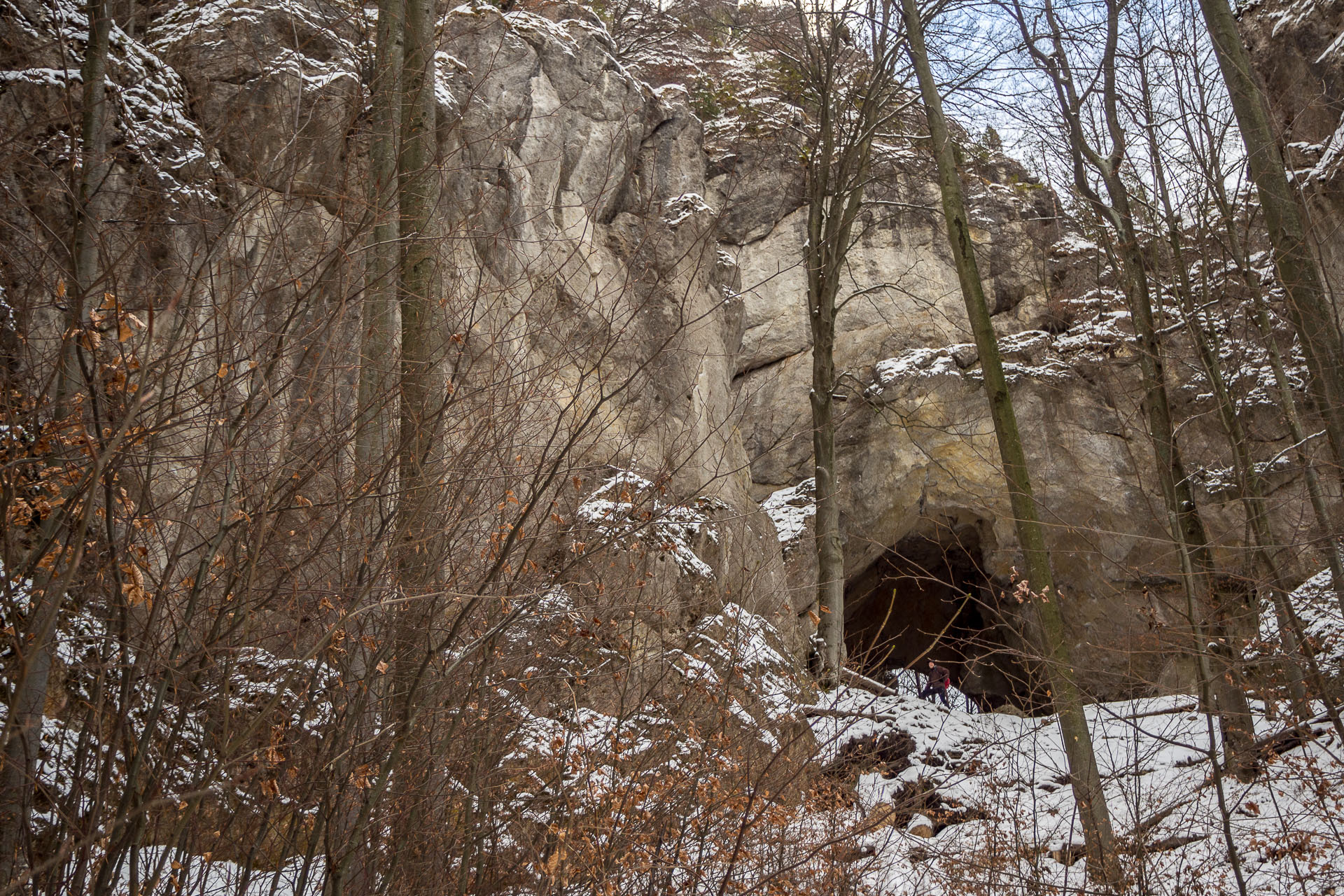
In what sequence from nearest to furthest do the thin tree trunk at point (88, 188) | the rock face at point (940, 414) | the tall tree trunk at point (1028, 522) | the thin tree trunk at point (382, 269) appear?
the thin tree trunk at point (88, 188) → the thin tree trunk at point (382, 269) → the tall tree trunk at point (1028, 522) → the rock face at point (940, 414)

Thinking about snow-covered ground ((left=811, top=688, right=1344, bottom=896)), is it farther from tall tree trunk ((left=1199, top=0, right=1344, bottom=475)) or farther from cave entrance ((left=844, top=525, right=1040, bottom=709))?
Answer: cave entrance ((left=844, top=525, right=1040, bottom=709))

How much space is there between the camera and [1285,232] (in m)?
5.48

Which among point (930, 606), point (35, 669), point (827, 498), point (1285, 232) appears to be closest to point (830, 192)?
point (827, 498)

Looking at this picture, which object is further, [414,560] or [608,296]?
[608,296]

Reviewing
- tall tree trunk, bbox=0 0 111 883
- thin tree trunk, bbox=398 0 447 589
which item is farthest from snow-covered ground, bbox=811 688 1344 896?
tall tree trunk, bbox=0 0 111 883

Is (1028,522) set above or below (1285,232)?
below

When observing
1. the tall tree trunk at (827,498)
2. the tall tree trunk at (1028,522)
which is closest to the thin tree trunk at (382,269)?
the tall tree trunk at (1028,522)

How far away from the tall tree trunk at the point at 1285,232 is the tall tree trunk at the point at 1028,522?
5.66ft

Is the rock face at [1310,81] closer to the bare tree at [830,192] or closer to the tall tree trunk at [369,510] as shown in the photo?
the bare tree at [830,192]

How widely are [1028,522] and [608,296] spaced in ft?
15.1

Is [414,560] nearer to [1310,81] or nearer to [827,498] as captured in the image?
[827,498]

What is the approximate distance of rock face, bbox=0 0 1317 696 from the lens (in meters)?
2.83

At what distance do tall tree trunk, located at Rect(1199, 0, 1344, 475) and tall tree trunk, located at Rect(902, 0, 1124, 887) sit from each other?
172cm

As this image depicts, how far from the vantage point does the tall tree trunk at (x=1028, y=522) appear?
4.96 meters
